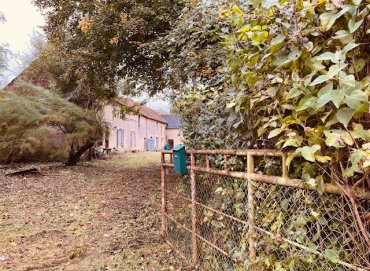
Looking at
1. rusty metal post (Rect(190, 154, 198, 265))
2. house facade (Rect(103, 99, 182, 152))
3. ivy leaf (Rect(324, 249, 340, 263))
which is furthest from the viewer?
house facade (Rect(103, 99, 182, 152))

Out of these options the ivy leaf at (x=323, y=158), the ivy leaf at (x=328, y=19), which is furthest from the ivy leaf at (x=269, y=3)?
the ivy leaf at (x=323, y=158)

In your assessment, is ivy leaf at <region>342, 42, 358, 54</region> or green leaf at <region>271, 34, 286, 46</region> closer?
ivy leaf at <region>342, 42, 358, 54</region>

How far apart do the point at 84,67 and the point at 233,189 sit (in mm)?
7985

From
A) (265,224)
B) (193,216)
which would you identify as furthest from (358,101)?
(193,216)

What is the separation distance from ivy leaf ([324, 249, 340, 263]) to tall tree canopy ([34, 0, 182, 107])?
612cm

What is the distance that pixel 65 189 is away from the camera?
8.73 meters

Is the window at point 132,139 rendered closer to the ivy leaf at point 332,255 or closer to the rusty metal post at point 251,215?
the rusty metal post at point 251,215

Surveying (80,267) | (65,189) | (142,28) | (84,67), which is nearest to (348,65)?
(80,267)

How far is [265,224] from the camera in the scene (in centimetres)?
226

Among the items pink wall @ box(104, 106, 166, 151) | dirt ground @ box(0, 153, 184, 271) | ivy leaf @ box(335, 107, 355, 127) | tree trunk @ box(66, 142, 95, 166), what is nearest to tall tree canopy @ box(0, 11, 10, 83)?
pink wall @ box(104, 106, 166, 151)

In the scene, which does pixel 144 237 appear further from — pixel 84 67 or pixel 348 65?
→ pixel 84 67

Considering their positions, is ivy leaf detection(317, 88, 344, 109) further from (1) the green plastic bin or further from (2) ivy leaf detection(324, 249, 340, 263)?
(1) the green plastic bin

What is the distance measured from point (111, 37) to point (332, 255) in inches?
318

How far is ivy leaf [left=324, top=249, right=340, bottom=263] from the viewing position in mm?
1631
